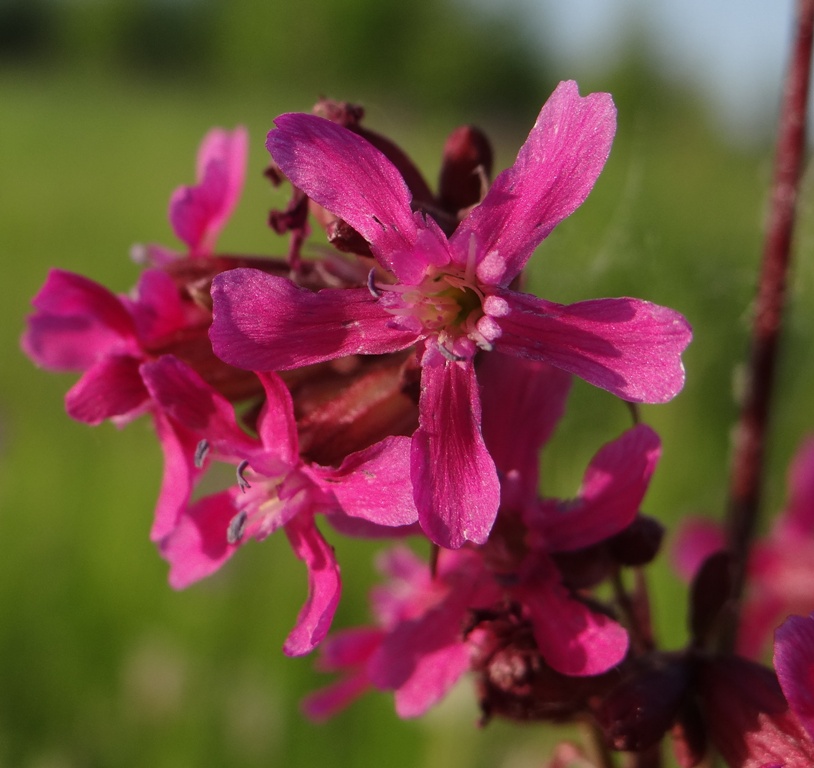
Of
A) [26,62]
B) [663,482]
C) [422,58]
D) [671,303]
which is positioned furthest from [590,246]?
[26,62]

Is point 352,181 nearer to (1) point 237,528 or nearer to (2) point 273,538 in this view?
(1) point 237,528

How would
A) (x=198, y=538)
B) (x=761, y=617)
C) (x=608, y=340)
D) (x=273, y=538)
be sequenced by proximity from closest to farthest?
1. (x=608, y=340)
2. (x=198, y=538)
3. (x=761, y=617)
4. (x=273, y=538)

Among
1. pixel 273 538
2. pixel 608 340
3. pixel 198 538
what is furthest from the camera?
pixel 273 538

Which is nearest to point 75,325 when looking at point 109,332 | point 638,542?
point 109,332

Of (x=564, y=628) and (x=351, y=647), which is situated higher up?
(x=564, y=628)

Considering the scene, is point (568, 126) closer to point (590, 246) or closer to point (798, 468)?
point (798, 468)

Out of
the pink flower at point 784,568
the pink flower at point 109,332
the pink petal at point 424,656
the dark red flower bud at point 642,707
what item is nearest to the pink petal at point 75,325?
the pink flower at point 109,332

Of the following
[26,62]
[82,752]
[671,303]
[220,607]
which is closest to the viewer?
[671,303]
